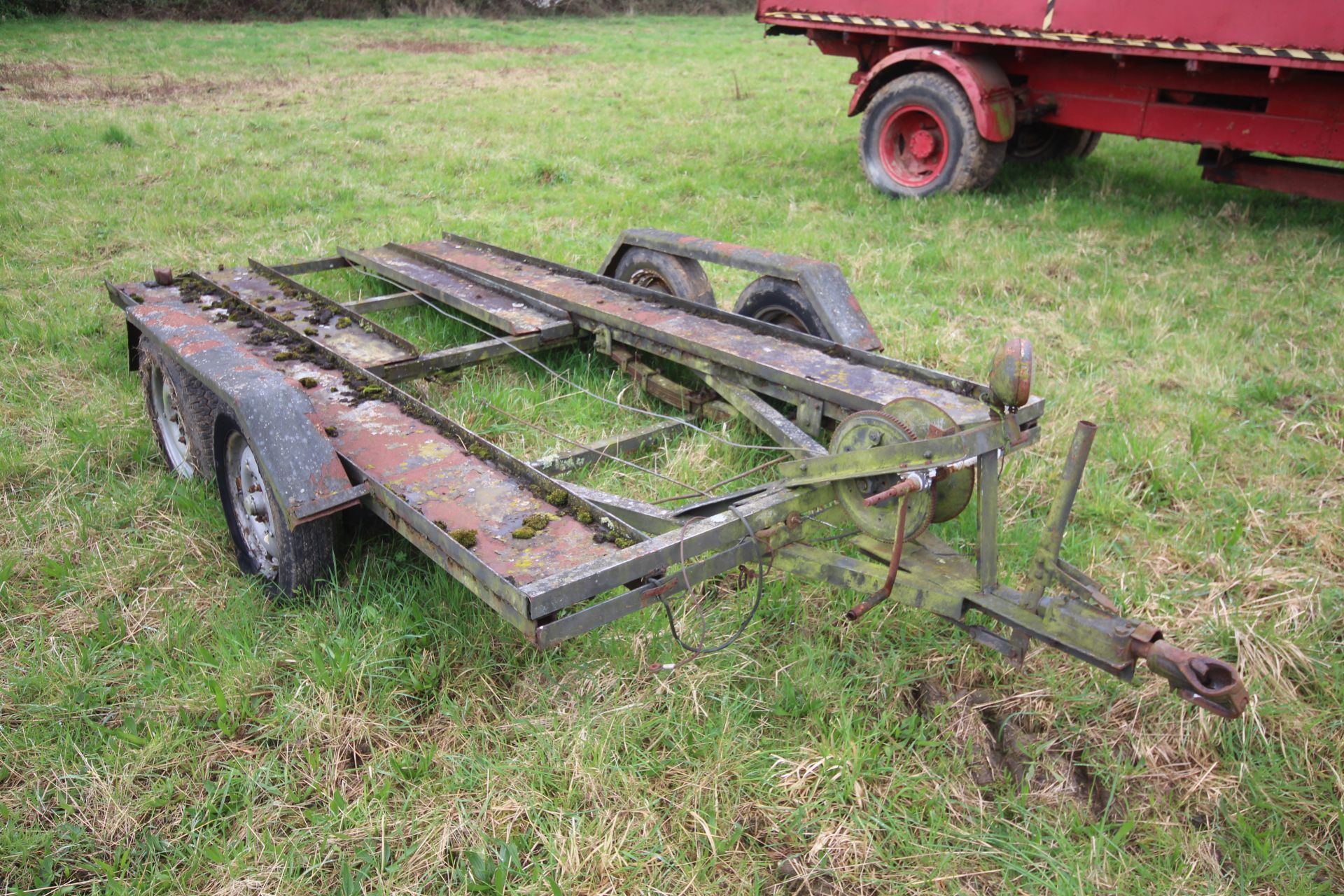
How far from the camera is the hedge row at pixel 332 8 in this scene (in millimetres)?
21219

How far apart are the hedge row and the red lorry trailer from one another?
63.1ft

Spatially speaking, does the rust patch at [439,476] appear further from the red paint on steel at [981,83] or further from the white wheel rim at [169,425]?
the red paint on steel at [981,83]

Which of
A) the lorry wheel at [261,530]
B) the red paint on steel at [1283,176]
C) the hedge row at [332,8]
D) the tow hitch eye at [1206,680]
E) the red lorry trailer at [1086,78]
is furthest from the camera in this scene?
the hedge row at [332,8]

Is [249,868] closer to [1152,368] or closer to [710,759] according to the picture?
[710,759]

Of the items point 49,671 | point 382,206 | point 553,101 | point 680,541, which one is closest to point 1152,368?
point 680,541

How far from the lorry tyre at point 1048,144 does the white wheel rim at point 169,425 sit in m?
8.10

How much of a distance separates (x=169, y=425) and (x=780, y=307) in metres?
2.72

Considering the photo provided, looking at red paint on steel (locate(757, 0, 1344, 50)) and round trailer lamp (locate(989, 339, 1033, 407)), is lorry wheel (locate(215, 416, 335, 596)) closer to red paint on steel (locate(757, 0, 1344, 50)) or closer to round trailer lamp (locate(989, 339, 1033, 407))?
round trailer lamp (locate(989, 339, 1033, 407))

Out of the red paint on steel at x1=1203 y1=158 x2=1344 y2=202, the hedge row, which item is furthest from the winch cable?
the hedge row

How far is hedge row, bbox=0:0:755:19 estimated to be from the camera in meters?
21.2

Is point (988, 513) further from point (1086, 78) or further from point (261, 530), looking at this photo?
point (1086, 78)

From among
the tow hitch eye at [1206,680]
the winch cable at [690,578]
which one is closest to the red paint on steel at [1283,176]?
the winch cable at [690,578]

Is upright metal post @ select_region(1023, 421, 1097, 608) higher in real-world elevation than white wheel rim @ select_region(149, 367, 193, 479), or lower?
higher

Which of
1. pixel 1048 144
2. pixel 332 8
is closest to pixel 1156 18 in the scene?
pixel 1048 144
